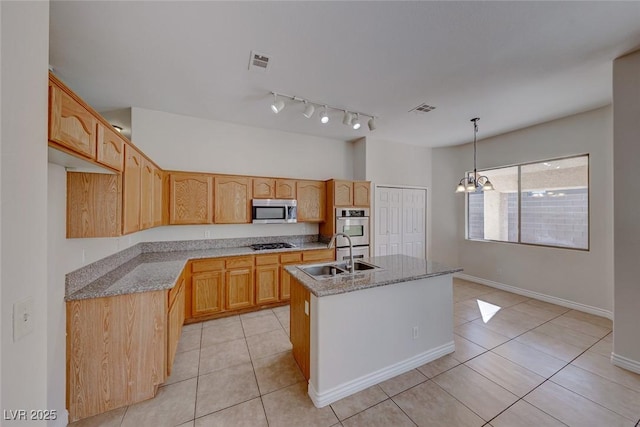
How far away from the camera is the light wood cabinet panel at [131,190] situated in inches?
79.3

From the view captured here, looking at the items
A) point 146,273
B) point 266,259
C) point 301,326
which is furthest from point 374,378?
point 146,273

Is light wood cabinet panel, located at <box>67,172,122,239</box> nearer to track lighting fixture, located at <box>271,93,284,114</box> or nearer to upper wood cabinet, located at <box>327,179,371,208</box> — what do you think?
track lighting fixture, located at <box>271,93,284,114</box>

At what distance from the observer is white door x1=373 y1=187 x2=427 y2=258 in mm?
4777

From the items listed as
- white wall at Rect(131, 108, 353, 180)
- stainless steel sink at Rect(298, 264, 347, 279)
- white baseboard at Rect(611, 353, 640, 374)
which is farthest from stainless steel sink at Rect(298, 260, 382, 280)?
white baseboard at Rect(611, 353, 640, 374)

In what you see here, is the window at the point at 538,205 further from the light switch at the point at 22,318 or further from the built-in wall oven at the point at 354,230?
the light switch at the point at 22,318

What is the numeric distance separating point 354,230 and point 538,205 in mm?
3170

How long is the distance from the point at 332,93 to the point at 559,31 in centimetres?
203

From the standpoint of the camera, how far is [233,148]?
12.9ft

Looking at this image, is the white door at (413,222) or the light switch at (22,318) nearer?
the light switch at (22,318)

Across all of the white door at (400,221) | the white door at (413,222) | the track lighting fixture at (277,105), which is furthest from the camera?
the white door at (413,222)

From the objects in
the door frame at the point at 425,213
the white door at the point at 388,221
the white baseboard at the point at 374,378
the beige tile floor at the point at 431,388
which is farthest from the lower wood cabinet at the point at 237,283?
the white baseboard at the point at 374,378

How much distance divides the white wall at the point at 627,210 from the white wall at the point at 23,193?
428 centimetres

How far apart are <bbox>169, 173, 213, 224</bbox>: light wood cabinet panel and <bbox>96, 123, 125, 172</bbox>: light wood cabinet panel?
1334 mm

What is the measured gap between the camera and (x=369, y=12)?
1.69m
